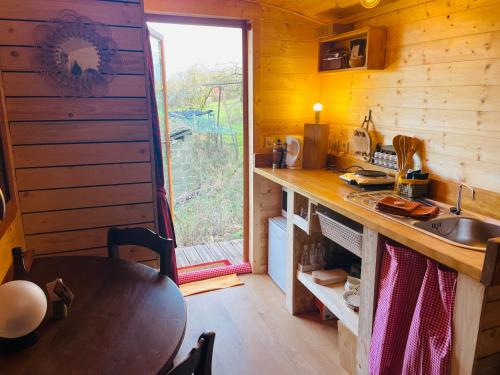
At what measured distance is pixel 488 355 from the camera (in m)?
1.37

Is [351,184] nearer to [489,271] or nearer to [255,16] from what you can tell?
[489,271]

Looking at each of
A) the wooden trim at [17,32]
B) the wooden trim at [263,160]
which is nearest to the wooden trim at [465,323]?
the wooden trim at [263,160]

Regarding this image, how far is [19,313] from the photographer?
1062 millimetres

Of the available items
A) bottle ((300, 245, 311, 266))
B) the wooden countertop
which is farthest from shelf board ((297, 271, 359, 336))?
the wooden countertop

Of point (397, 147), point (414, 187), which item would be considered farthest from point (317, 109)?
point (414, 187)

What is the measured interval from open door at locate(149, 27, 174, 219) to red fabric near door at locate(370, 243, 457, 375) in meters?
2.00

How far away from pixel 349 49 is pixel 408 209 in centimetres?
151

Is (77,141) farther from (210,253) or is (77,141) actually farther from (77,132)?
(210,253)

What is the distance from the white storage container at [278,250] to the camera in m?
3.02

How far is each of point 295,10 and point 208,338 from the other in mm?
2718

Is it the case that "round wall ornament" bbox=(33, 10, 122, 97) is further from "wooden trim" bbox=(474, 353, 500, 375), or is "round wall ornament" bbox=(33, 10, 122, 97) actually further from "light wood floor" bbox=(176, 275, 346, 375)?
"wooden trim" bbox=(474, 353, 500, 375)

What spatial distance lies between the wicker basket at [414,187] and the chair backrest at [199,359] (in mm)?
1550

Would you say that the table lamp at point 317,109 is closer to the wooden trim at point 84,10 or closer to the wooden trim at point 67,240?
the wooden trim at point 84,10

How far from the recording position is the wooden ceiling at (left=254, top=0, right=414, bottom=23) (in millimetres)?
2457
